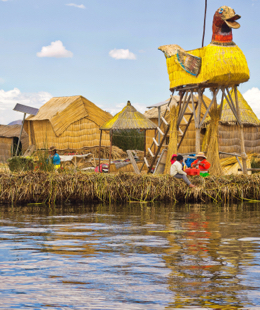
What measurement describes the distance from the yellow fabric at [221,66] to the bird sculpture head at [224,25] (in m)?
0.28

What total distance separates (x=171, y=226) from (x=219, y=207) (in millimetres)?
3807

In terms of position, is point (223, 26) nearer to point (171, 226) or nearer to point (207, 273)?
point (171, 226)

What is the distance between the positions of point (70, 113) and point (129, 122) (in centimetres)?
962

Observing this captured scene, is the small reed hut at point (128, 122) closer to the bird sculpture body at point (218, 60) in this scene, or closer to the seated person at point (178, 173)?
the bird sculpture body at point (218, 60)

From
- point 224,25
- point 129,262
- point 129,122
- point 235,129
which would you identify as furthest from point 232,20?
point 129,262

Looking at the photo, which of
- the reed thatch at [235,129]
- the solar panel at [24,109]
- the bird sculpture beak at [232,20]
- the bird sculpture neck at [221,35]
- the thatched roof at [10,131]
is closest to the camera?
the bird sculpture beak at [232,20]

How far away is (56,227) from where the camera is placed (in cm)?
766

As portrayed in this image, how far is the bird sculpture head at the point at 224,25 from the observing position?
14352 millimetres

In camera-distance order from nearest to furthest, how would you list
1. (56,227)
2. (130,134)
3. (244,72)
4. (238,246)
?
(238,246) → (56,227) → (244,72) → (130,134)

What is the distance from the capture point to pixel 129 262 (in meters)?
4.91

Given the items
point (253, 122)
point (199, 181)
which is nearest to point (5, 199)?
point (199, 181)

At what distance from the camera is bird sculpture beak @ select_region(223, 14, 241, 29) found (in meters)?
14.2

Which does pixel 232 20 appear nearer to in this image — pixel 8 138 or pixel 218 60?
pixel 218 60

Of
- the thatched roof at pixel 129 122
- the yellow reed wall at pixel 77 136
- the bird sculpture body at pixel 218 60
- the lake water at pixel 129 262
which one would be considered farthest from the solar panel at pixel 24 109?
the lake water at pixel 129 262
